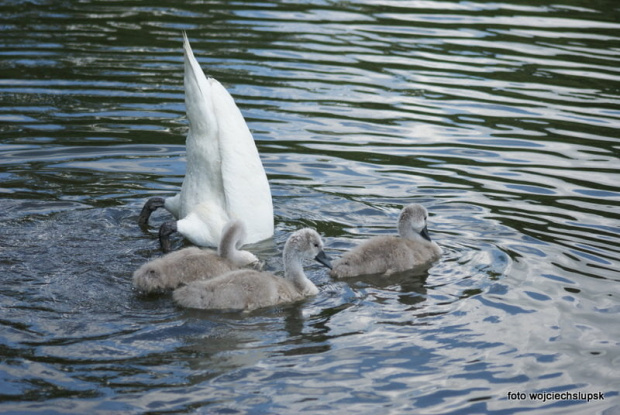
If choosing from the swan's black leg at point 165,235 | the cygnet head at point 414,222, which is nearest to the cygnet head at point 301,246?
the cygnet head at point 414,222

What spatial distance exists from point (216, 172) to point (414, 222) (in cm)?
181

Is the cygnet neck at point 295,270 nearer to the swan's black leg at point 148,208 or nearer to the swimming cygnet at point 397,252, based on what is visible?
the swimming cygnet at point 397,252

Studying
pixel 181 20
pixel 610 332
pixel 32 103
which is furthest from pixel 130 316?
pixel 181 20

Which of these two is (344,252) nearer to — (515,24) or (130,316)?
(130,316)

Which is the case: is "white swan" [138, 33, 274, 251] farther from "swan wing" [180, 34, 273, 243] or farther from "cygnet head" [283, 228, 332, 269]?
"cygnet head" [283, 228, 332, 269]

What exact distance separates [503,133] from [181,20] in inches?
257

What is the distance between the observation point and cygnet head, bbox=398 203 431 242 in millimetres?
8344

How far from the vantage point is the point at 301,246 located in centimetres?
747

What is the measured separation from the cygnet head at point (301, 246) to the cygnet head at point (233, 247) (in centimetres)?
44

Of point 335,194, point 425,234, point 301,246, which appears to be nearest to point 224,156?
point 301,246

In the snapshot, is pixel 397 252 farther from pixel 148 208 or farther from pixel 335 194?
pixel 148 208

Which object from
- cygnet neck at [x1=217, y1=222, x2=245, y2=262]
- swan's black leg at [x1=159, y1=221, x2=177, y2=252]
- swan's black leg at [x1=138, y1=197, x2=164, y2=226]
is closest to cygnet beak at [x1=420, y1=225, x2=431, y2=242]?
cygnet neck at [x1=217, y1=222, x2=245, y2=262]

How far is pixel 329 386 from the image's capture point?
593 cm

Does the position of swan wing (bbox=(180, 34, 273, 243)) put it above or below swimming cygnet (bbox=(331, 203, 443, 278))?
above
